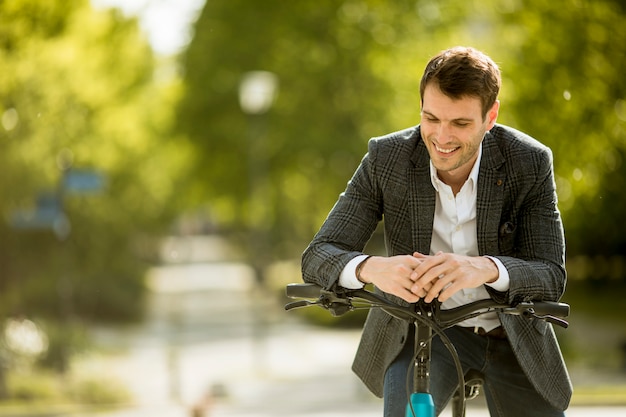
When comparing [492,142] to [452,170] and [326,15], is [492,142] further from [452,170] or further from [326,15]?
[326,15]

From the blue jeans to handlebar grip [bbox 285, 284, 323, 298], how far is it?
14.7 inches

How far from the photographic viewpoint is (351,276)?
2580 millimetres

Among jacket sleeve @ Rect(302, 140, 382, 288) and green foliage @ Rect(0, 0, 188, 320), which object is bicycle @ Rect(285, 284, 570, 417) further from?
green foliage @ Rect(0, 0, 188, 320)

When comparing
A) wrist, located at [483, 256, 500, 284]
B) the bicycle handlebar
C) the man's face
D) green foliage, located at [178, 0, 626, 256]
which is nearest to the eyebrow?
the man's face

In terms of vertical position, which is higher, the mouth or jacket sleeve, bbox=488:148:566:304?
the mouth

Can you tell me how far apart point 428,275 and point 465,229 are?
1.46ft

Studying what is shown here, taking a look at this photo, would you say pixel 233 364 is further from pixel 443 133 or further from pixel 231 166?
pixel 443 133

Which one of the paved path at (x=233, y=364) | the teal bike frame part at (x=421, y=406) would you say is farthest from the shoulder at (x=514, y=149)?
the paved path at (x=233, y=364)

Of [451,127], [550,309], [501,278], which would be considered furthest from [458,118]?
[550,309]

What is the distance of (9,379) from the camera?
12.1 metres

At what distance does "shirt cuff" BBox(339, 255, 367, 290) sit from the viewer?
258cm

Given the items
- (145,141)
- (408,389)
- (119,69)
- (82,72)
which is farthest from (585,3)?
(145,141)

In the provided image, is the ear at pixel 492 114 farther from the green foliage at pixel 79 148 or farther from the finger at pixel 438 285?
the green foliage at pixel 79 148

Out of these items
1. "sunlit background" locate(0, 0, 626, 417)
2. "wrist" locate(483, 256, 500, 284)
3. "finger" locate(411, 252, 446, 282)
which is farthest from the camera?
"sunlit background" locate(0, 0, 626, 417)
